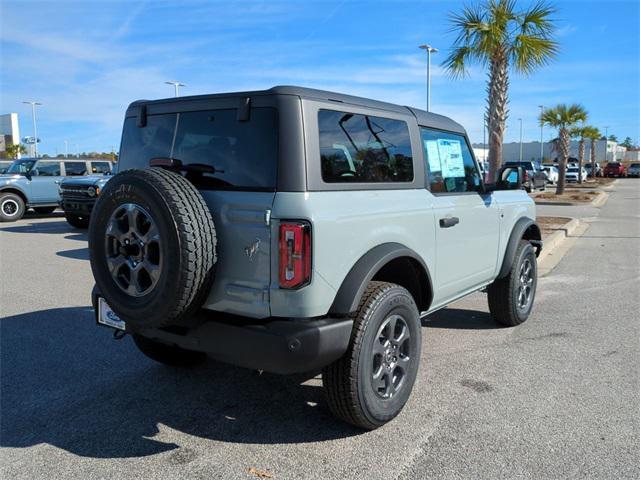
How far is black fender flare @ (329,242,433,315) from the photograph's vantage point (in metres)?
3.05

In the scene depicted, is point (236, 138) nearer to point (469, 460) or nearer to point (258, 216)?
point (258, 216)

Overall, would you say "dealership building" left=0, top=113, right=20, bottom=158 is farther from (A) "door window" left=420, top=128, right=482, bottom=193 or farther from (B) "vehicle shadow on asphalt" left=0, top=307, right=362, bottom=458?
(A) "door window" left=420, top=128, right=482, bottom=193

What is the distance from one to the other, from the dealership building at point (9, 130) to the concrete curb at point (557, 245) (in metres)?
72.0

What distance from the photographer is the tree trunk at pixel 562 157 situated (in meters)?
26.6

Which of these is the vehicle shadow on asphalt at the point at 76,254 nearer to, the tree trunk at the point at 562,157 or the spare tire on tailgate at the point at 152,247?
the spare tire on tailgate at the point at 152,247

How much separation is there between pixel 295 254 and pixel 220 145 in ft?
2.89

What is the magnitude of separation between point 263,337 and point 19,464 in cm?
154

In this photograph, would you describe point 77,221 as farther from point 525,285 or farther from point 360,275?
point 360,275

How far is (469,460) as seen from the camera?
3020 millimetres

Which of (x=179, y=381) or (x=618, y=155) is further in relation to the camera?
(x=618, y=155)

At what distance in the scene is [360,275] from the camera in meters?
3.14

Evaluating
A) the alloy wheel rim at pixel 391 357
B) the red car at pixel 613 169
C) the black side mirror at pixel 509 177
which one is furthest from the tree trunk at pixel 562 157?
the red car at pixel 613 169

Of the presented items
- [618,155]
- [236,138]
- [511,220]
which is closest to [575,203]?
[511,220]

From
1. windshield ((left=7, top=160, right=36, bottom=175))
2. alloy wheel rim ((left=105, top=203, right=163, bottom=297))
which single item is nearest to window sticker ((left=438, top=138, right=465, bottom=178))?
alloy wheel rim ((left=105, top=203, right=163, bottom=297))
